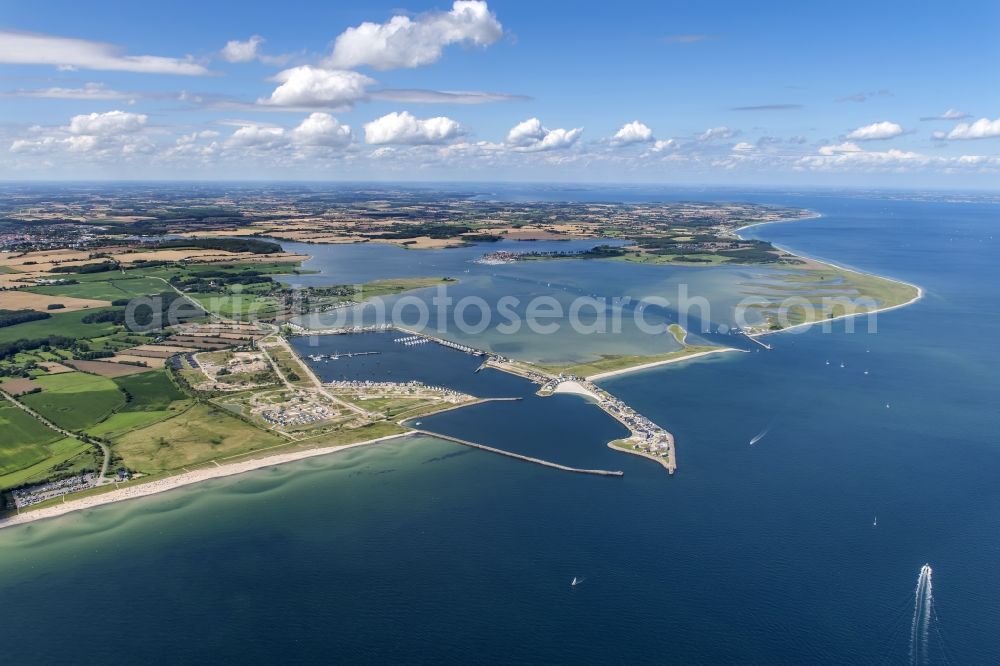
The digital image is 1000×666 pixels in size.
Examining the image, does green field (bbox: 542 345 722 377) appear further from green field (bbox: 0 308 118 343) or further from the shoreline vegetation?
green field (bbox: 0 308 118 343)

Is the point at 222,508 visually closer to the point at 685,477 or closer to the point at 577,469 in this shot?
the point at 577,469

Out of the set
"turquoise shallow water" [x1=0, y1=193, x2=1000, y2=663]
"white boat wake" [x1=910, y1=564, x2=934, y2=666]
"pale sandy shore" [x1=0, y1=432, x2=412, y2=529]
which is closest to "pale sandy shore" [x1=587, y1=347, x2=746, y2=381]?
"turquoise shallow water" [x1=0, y1=193, x2=1000, y2=663]

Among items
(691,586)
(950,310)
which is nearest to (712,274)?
(950,310)

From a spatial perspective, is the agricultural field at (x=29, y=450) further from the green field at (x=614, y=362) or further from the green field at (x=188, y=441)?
the green field at (x=614, y=362)

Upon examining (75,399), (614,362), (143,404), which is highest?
(614,362)

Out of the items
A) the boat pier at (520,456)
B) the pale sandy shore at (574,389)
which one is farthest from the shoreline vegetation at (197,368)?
the boat pier at (520,456)

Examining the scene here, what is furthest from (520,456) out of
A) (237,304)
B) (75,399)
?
(237,304)

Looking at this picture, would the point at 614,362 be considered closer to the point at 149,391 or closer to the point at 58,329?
the point at 149,391
